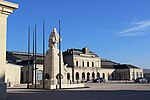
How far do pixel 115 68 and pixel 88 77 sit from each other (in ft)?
50.9

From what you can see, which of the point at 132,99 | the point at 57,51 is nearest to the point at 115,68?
the point at 57,51

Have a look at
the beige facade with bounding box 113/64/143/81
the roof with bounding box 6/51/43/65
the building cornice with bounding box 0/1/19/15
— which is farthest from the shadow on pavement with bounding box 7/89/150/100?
the beige facade with bounding box 113/64/143/81

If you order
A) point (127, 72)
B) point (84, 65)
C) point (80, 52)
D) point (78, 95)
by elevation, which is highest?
point (80, 52)

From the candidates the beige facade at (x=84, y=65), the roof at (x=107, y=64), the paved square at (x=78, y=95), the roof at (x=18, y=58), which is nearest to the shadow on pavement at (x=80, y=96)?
the paved square at (x=78, y=95)

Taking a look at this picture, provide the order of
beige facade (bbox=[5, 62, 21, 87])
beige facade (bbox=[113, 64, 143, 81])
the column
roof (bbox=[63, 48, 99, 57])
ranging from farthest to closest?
beige facade (bbox=[113, 64, 143, 81])
roof (bbox=[63, 48, 99, 57])
beige facade (bbox=[5, 62, 21, 87])
the column

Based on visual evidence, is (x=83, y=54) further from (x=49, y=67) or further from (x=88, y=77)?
(x=49, y=67)

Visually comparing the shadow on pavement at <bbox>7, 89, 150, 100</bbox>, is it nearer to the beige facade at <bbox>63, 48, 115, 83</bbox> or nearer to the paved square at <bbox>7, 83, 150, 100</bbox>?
the paved square at <bbox>7, 83, 150, 100</bbox>

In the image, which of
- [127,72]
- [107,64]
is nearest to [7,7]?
[127,72]

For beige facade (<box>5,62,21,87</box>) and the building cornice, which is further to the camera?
beige facade (<box>5,62,21,87</box>)

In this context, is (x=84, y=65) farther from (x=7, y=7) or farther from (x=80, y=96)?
(x=7, y=7)

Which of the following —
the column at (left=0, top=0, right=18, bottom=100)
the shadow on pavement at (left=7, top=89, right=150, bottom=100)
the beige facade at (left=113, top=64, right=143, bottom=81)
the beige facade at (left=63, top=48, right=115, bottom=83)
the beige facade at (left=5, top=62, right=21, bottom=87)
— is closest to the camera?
the column at (left=0, top=0, right=18, bottom=100)

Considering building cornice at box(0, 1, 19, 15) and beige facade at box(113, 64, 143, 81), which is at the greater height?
building cornice at box(0, 1, 19, 15)

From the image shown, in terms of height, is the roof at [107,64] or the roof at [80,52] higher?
the roof at [80,52]

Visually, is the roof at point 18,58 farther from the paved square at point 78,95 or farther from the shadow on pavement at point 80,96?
the shadow on pavement at point 80,96
